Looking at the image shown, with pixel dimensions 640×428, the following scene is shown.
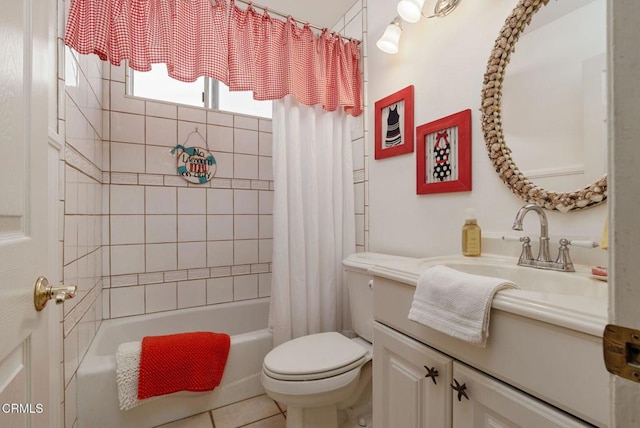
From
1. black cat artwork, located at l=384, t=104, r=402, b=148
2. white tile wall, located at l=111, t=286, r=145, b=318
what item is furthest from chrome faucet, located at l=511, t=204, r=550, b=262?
white tile wall, located at l=111, t=286, r=145, b=318

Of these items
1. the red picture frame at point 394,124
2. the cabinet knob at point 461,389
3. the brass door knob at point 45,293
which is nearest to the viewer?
the brass door knob at point 45,293

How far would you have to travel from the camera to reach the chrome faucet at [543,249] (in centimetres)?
84

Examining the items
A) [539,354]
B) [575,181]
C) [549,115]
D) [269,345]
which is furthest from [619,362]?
[269,345]

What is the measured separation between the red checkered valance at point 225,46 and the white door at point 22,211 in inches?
23.9

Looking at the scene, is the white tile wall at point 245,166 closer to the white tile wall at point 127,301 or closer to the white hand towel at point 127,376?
the white tile wall at point 127,301

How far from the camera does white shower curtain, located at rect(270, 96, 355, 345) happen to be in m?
1.54

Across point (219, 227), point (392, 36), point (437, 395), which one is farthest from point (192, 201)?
point (437, 395)

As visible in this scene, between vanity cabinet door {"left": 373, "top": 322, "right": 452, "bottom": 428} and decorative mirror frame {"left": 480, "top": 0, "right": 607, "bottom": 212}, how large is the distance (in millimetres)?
632

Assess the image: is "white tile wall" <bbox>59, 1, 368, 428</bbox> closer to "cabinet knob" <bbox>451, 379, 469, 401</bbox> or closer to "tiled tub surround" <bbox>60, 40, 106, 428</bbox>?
"tiled tub surround" <bbox>60, 40, 106, 428</bbox>

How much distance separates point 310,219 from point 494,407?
1160 millimetres

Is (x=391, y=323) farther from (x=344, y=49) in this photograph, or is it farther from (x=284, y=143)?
(x=344, y=49)

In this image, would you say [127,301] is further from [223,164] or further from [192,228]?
[223,164]

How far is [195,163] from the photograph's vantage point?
6.54ft

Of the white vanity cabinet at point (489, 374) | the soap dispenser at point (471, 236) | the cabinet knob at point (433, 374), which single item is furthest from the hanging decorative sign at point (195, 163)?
the cabinet knob at point (433, 374)
